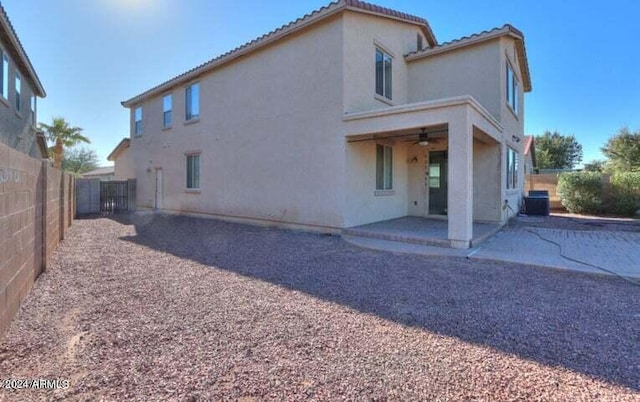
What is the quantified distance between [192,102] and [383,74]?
8.53m

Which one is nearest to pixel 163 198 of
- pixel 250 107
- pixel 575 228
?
pixel 250 107

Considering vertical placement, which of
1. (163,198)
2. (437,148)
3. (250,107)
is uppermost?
(250,107)

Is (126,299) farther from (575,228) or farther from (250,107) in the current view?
(575,228)

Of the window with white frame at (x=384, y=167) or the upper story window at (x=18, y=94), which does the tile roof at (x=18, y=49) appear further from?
the window with white frame at (x=384, y=167)

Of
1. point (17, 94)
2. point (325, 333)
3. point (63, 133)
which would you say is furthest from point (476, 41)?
point (63, 133)

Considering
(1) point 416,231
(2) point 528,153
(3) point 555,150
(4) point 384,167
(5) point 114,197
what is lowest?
(1) point 416,231

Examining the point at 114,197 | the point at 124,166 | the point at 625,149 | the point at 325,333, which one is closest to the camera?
the point at 325,333

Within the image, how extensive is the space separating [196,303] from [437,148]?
33.7 feet

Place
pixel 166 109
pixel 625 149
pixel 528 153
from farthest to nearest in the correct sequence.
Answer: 1. pixel 625 149
2. pixel 528 153
3. pixel 166 109

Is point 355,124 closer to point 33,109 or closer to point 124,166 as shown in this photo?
point 33,109

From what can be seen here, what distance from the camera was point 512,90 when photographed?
12867mm

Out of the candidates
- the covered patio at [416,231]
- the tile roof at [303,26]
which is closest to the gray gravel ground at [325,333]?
the covered patio at [416,231]

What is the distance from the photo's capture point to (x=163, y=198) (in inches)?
654

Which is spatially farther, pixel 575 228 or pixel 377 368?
pixel 575 228
